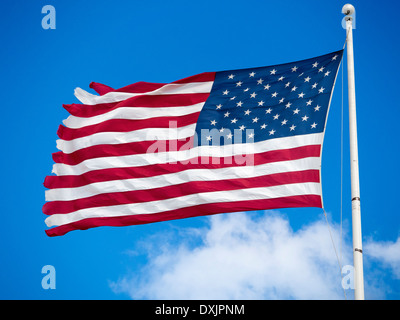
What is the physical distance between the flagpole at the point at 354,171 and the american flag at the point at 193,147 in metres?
0.61

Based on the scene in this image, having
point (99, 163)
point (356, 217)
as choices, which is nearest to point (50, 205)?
point (99, 163)

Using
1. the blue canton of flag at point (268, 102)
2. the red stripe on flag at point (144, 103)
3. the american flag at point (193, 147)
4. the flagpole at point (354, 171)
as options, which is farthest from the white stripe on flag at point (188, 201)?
the red stripe on flag at point (144, 103)

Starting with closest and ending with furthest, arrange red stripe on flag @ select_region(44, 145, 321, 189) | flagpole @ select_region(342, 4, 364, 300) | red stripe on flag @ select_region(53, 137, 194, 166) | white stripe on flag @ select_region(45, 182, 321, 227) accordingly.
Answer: flagpole @ select_region(342, 4, 364, 300)
white stripe on flag @ select_region(45, 182, 321, 227)
red stripe on flag @ select_region(44, 145, 321, 189)
red stripe on flag @ select_region(53, 137, 194, 166)

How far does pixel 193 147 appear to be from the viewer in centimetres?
1478

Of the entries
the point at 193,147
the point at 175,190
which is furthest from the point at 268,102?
the point at 175,190

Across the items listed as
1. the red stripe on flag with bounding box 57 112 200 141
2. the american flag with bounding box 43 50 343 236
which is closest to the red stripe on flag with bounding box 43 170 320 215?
the american flag with bounding box 43 50 343 236

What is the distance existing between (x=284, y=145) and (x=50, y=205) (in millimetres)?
6113

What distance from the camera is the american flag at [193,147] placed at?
13531 millimetres

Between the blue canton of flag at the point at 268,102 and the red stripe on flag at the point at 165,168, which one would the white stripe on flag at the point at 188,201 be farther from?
the blue canton of flag at the point at 268,102

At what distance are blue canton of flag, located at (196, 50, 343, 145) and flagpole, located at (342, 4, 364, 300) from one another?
1.92 feet

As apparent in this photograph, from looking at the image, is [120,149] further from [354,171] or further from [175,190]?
[354,171]

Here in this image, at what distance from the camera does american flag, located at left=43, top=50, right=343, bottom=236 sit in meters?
13.5

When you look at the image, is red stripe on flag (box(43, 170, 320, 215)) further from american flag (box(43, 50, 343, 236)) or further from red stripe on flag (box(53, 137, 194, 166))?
red stripe on flag (box(53, 137, 194, 166))

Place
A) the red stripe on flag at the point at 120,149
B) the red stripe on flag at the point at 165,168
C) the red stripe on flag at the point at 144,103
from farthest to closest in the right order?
the red stripe on flag at the point at 144,103
the red stripe on flag at the point at 120,149
the red stripe on flag at the point at 165,168
